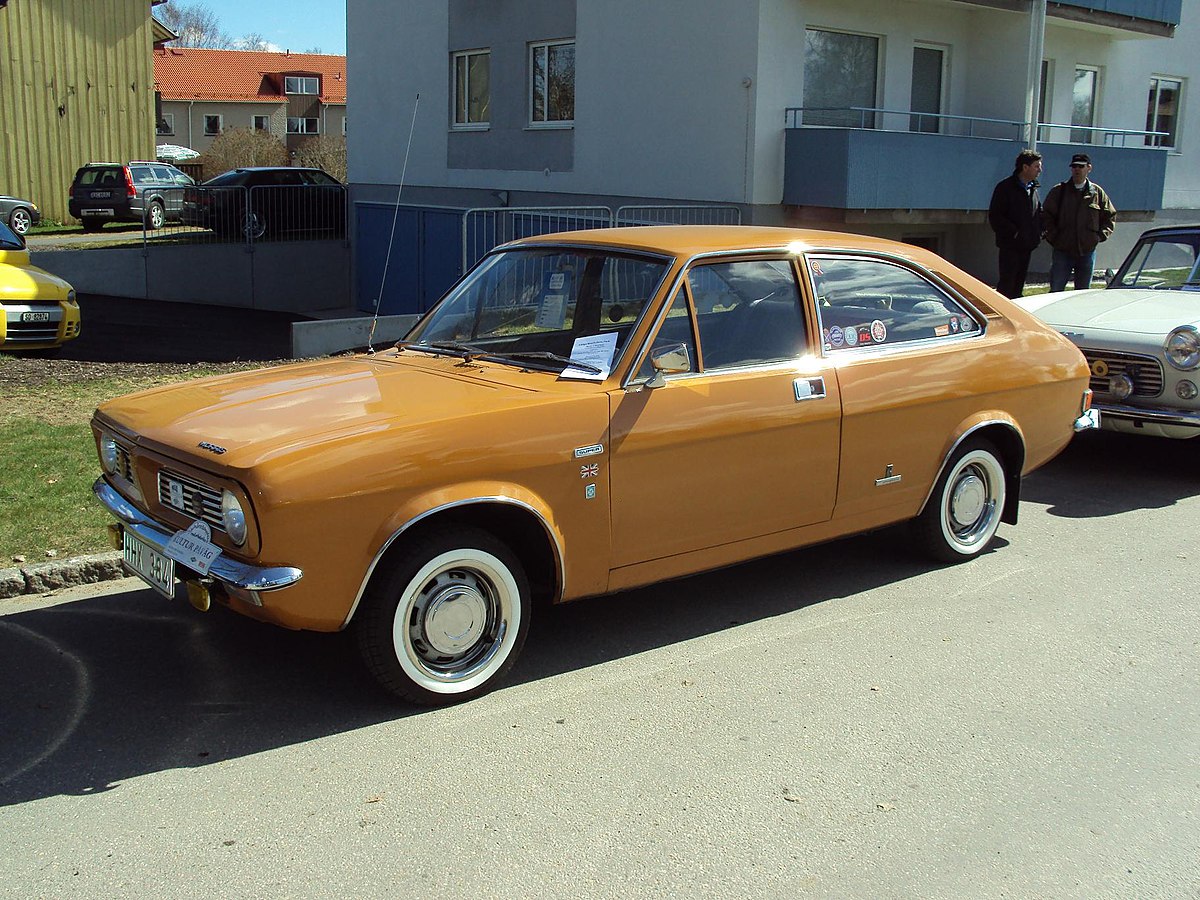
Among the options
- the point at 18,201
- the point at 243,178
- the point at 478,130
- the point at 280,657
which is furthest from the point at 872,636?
the point at 18,201

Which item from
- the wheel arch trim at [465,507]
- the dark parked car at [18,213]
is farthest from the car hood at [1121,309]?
the dark parked car at [18,213]

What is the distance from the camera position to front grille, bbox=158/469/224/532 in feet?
13.8

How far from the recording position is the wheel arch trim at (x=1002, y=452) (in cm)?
595

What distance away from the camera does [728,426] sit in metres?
5.01

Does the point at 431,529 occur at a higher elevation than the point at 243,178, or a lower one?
lower

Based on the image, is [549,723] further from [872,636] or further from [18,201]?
[18,201]

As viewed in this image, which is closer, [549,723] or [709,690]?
[549,723]

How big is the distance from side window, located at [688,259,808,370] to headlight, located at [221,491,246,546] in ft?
6.63

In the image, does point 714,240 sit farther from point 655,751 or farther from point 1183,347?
point 1183,347

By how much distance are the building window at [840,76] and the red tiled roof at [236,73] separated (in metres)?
56.1

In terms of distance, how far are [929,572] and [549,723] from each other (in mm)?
2612

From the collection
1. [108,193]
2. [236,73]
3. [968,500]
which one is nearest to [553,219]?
[968,500]

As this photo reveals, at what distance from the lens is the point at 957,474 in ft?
20.0

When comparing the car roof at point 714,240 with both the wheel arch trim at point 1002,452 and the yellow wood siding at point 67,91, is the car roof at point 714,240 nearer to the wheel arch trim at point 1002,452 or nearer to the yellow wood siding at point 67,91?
the wheel arch trim at point 1002,452
